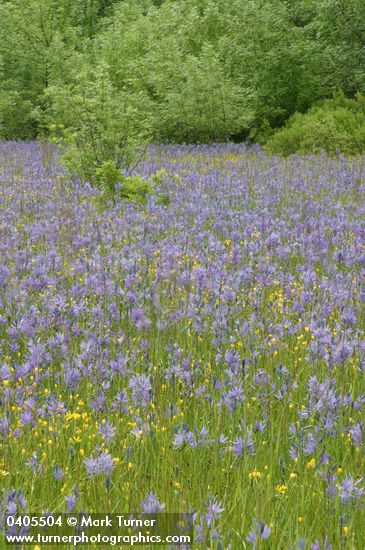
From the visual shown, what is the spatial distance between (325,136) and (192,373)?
1264 cm

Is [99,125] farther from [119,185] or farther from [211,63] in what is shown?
[211,63]

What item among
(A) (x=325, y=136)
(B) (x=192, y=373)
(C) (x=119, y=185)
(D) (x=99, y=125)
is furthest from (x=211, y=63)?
(B) (x=192, y=373)

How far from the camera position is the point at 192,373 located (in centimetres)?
345

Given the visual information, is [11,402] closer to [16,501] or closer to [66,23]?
[16,501]

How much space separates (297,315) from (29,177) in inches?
297

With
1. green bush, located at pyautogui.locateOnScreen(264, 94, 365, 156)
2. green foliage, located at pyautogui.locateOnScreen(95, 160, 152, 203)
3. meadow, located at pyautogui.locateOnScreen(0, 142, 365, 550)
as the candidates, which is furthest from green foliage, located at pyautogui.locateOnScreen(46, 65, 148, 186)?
green bush, located at pyautogui.locateOnScreen(264, 94, 365, 156)

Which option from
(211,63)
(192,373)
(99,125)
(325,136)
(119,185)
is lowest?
(192,373)

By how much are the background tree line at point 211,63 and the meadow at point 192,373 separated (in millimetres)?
10542

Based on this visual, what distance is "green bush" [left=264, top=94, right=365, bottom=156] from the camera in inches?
593

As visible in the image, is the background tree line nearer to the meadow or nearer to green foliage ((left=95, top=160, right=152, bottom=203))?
green foliage ((left=95, top=160, right=152, bottom=203))

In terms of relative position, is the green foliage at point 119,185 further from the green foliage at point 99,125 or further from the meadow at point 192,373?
the meadow at point 192,373

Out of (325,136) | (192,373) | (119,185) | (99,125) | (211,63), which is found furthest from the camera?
(211,63)

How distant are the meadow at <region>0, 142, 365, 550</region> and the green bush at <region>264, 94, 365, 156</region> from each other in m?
7.40

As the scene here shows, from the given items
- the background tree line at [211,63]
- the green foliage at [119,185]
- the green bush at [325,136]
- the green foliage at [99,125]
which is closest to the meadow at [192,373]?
the green foliage at [119,185]
